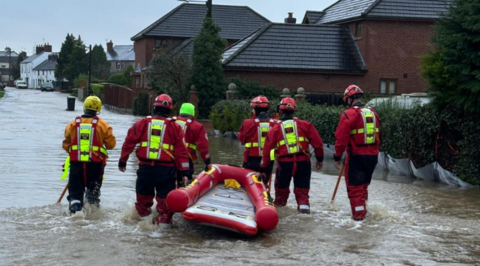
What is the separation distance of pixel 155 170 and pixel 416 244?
3477 millimetres

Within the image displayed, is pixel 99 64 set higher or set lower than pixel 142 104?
higher

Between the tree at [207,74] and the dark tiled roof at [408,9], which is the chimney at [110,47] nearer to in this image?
the dark tiled roof at [408,9]

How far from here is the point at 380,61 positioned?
3503cm

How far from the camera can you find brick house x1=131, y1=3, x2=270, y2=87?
181ft

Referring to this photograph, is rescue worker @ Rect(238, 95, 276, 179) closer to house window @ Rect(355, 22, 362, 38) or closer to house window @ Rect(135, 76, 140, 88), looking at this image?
house window @ Rect(355, 22, 362, 38)

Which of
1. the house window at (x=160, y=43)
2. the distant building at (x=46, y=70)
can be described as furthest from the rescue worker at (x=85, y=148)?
the distant building at (x=46, y=70)

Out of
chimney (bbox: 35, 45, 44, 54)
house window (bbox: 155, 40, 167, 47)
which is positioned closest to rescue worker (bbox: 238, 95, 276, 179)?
house window (bbox: 155, 40, 167, 47)

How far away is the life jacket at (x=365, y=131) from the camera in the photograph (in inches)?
416

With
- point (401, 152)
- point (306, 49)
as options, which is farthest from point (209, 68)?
point (401, 152)

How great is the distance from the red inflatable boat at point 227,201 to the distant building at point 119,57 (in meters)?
98.4

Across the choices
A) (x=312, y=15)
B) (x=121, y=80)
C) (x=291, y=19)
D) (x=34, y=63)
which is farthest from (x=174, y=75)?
(x=34, y=63)

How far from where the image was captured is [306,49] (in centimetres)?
3516

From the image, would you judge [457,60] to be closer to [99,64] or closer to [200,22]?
[200,22]

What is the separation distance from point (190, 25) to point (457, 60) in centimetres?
4356
